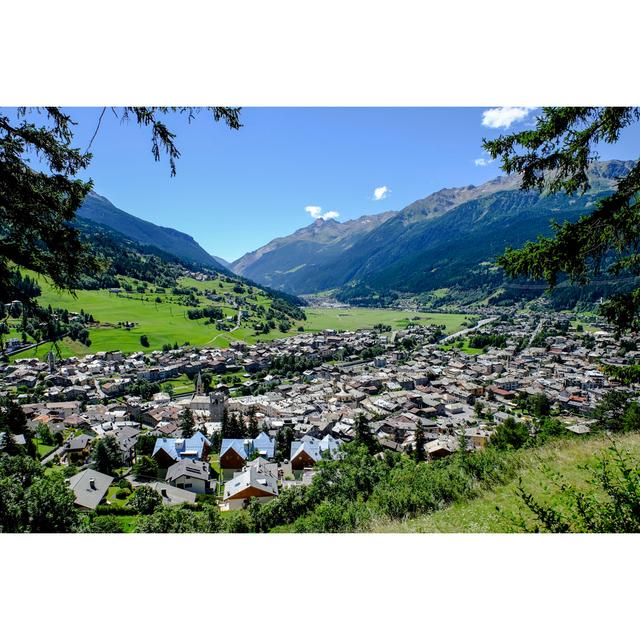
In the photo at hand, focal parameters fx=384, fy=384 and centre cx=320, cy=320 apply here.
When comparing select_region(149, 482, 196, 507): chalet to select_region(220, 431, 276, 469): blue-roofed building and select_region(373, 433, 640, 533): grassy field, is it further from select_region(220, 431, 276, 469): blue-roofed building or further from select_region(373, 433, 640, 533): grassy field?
select_region(373, 433, 640, 533): grassy field

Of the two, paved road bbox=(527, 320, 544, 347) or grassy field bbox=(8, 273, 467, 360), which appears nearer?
grassy field bbox=(8, 273, 467, 360)

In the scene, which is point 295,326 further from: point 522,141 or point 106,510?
point 522,141

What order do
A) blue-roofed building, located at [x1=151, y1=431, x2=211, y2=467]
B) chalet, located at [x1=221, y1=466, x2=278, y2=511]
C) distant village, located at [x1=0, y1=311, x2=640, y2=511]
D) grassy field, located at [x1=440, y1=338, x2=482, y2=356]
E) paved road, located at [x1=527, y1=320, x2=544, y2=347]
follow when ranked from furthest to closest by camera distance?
paved road, located at [x1=527, y1=320, x2=544, y2=347]
grassy field, located at [x1=440, y1=338, x2=482, y2=356]
blue-roofed building, located at [x1=151, y1=431, x2=211, y2=467]
distant village, located at [x1=0, y1=311, x2=640, y2=511]
chalet, located at [x1=221, y1=466, x2=278, y2=511]

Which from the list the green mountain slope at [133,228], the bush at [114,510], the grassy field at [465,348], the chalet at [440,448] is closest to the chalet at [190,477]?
the bush at [114,510]

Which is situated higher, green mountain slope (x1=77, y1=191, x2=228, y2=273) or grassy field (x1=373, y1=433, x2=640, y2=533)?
green mountain slope (x1=77, y1=191, x2=228, y2=273)

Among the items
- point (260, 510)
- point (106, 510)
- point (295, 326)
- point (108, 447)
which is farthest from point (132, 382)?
point (295, 326)

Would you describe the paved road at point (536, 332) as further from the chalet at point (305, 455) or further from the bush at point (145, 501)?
the bush at point (145, 501)

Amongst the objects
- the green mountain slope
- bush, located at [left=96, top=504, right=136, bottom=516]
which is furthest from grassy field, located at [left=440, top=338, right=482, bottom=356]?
the green mountain slope
